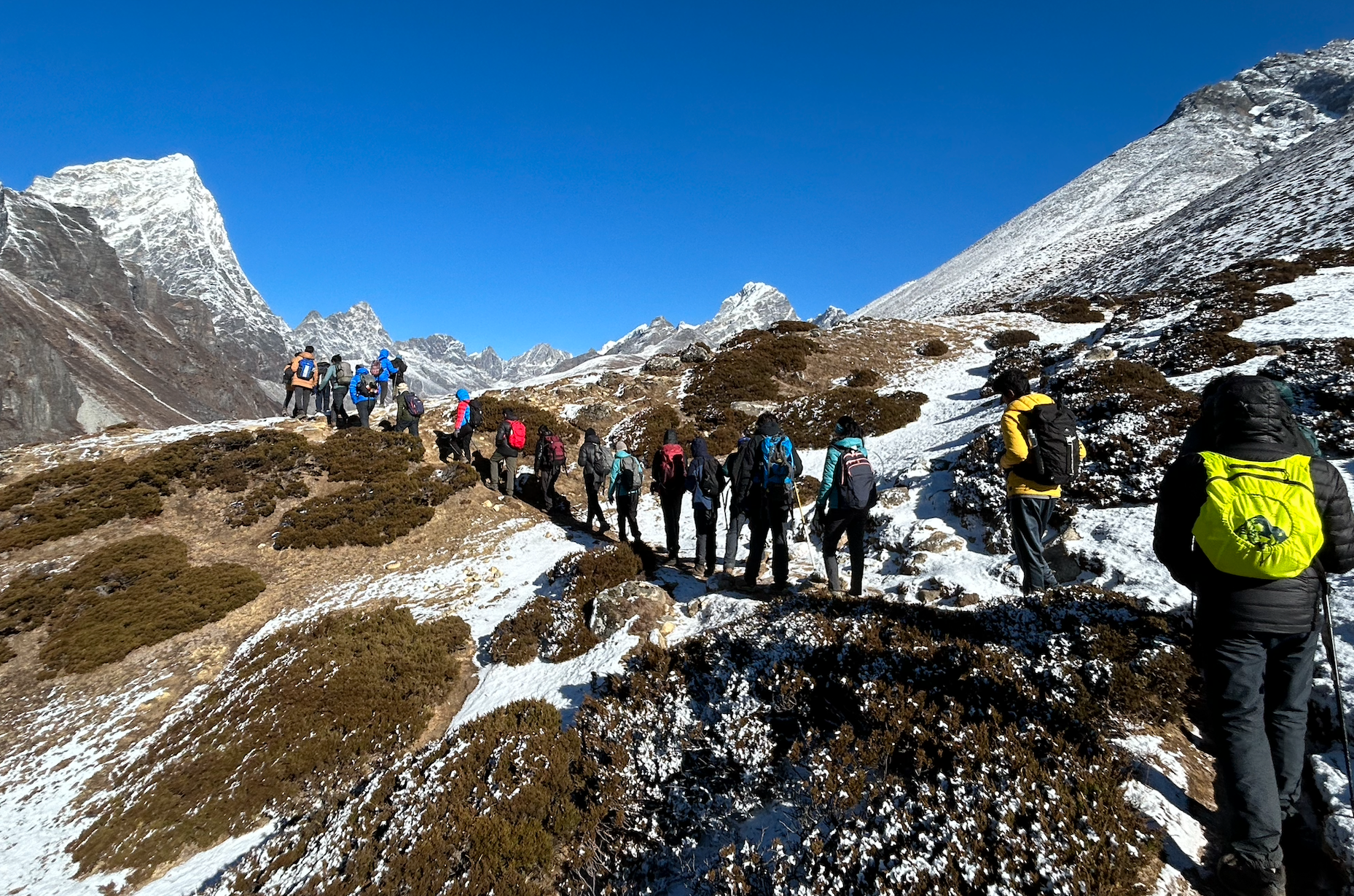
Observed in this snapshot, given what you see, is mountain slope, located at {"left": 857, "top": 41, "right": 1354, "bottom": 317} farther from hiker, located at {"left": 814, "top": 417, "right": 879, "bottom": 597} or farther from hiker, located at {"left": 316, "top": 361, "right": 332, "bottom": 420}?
hiker, located at {"left": 316, "top": 361, "right": 332, "bottom": 420}

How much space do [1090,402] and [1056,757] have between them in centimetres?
1031

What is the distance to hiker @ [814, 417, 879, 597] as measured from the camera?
23.8 ft

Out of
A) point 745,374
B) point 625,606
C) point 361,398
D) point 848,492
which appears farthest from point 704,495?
point 745,374

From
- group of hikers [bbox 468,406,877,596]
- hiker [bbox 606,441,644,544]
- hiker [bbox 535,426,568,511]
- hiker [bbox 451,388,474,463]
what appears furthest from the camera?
hiker [bbox 451,388,474,463]

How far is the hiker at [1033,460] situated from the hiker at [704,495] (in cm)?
471

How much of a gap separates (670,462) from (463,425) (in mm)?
9119

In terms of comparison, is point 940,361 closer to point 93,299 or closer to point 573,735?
point 573,735

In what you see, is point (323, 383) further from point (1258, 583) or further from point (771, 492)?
point (1258, 583)

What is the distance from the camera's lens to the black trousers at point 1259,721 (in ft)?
10.1

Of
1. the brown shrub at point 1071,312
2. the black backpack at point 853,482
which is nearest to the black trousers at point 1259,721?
the black backpack at point 853,482

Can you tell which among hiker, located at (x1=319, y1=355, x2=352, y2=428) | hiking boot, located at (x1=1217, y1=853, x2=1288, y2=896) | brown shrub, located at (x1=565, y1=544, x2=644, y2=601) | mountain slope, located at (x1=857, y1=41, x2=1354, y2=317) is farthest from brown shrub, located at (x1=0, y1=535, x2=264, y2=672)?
mountain slope, located at (x1=857, y1=41, x2=1354, y2=317)

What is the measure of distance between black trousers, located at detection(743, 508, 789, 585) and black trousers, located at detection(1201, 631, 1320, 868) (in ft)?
16.7

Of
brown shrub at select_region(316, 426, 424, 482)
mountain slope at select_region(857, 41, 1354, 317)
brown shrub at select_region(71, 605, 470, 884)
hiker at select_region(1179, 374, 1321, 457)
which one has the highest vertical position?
mountain slope at select_region(857, 41, 1354, 317)

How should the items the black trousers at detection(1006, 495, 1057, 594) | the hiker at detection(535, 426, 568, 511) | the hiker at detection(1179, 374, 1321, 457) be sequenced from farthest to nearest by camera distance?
1. the hiker at detection(535, 426, 568, 511)
2. the black trousers at detection(1006, 495, 1057, 594)
3. the hiker at detection(1179, 374, 1321, 457)
